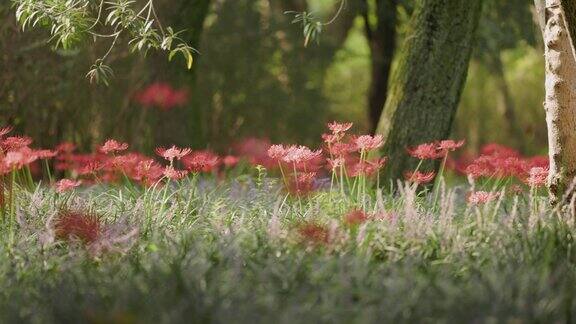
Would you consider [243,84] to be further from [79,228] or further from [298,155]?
[79,228]

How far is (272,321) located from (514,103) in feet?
51.6

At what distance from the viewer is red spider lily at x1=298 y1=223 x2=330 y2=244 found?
4438mm

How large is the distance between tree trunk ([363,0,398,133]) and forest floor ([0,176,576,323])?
5.79 m

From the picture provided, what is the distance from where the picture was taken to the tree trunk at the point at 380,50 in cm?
1116

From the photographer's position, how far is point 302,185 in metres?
5.76

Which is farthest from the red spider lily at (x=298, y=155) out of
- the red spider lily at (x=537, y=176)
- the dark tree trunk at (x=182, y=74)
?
the dark tree trunk at (x=182, y=74)

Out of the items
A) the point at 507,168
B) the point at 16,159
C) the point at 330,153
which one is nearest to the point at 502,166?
the point at 507,168

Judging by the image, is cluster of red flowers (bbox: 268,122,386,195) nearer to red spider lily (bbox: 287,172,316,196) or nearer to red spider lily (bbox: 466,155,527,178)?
red spider lily (bbox: 287,172,316,196)

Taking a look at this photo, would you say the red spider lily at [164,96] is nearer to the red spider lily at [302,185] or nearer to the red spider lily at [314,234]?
the red spider lily at [302,185]

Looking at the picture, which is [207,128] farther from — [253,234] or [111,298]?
[111,298]

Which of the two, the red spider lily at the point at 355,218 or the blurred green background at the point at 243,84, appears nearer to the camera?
the red spider lily at the point at 355,218

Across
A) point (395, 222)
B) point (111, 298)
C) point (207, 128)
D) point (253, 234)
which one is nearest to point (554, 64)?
point (395, 222)

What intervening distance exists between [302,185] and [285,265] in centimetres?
166

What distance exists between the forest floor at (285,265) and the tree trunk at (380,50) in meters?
5.79
